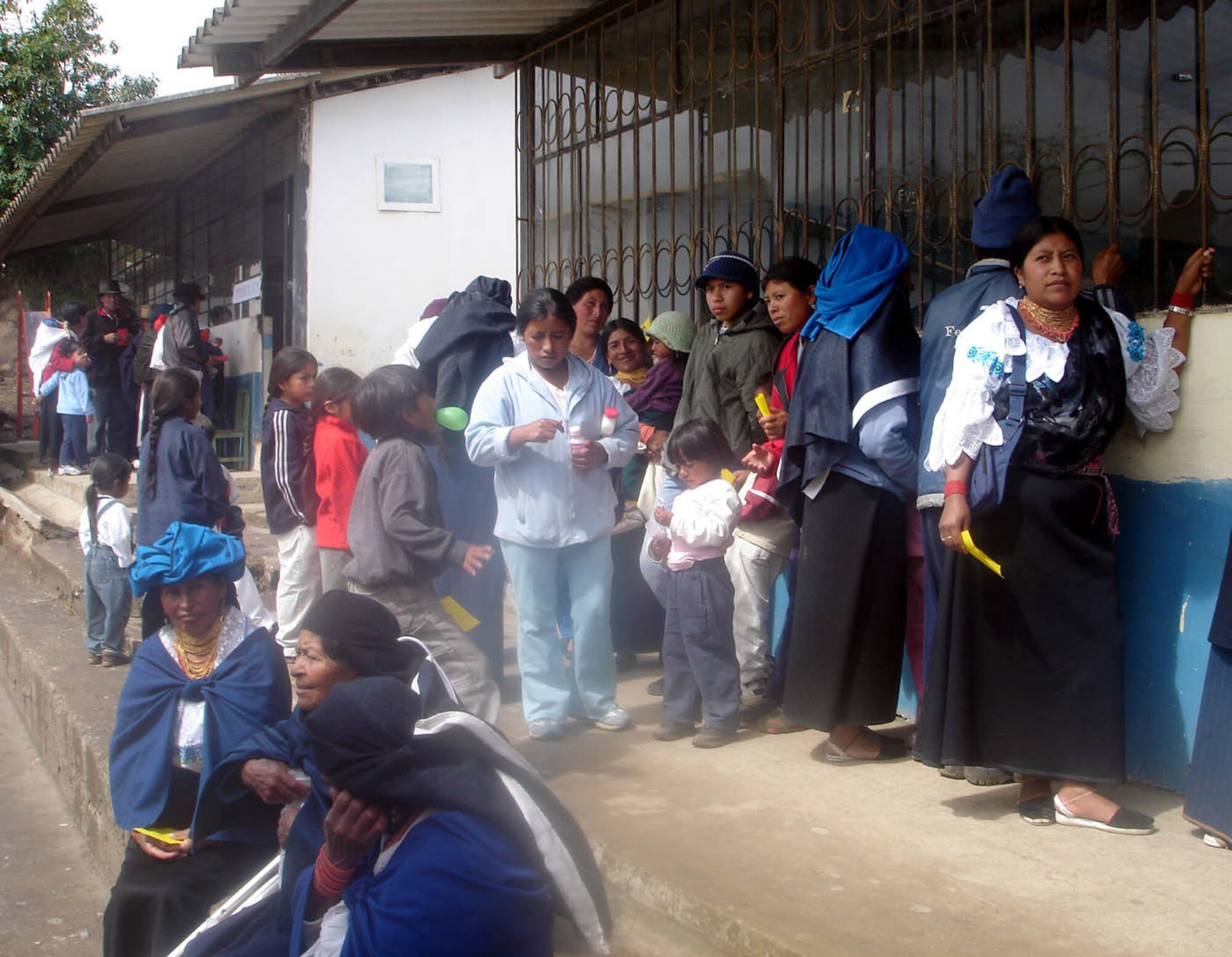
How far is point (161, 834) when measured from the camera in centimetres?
310

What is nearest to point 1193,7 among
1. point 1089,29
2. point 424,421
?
point 1089,29

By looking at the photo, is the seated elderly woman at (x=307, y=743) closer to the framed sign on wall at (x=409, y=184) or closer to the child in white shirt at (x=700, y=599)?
the child in white shirt at (x=700, y=599)

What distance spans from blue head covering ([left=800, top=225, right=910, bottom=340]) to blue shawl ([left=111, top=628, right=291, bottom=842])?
6.37 ft

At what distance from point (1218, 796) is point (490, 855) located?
202 centimetres

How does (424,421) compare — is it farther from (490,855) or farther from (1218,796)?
(1218,796)

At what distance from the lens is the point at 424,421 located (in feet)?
13.5

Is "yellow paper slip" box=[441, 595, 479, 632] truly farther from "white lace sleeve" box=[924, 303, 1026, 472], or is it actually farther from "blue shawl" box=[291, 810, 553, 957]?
"blue shawl" box=[291, 810, 553, 957]

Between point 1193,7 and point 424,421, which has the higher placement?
point 1193,7

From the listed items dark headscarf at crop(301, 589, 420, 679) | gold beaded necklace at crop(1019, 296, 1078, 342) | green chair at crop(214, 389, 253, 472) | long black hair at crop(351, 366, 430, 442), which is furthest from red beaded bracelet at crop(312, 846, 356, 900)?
green chair at crop(214, 389, 253, 472)

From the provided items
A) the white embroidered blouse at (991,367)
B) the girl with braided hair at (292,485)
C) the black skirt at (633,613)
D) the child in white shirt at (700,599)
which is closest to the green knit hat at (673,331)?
the black skirt at (633,613)

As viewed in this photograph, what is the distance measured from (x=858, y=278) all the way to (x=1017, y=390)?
2.40 feet

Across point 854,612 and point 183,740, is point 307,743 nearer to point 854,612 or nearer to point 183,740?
point 183,740

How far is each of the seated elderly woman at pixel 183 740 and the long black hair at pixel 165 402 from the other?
7.71 feet

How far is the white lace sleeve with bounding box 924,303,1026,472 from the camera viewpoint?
123 inches
